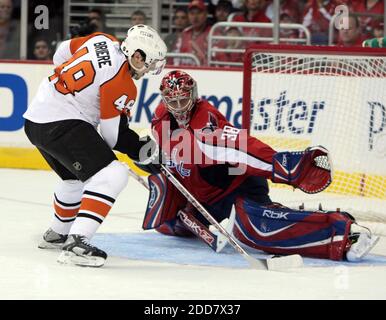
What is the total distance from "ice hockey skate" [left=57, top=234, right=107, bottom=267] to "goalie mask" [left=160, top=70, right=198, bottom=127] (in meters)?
0.79

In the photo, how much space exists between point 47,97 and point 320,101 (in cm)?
204

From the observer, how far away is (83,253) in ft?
16.3

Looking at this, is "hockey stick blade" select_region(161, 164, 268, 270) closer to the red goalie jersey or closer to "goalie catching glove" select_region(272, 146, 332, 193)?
the red goalie jersey

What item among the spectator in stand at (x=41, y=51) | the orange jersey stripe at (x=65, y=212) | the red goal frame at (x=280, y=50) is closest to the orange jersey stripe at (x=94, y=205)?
the orange jersey stripe at (x=65, y=212)

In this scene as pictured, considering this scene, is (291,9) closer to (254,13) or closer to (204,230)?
(254,13)

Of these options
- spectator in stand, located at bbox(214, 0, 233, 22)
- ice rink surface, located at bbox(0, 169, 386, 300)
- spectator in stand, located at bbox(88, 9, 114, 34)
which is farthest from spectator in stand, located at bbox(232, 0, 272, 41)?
ice rink surface, located at bbox(0, 169, 386, 300)

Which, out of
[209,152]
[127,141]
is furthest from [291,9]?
[127,141]

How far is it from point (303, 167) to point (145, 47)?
868mm

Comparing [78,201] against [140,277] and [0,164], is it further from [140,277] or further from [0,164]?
[0,164]

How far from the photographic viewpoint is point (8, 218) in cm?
640

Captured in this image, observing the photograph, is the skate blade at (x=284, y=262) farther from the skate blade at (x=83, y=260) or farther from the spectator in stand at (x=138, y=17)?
the spectator in stand at (x=138, y=17)

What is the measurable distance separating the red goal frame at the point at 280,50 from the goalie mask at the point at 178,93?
0.98 meters

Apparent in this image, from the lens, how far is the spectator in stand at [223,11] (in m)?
8.91

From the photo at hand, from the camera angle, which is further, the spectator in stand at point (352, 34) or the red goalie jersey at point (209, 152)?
the spectator in stand at point (352, 34)
